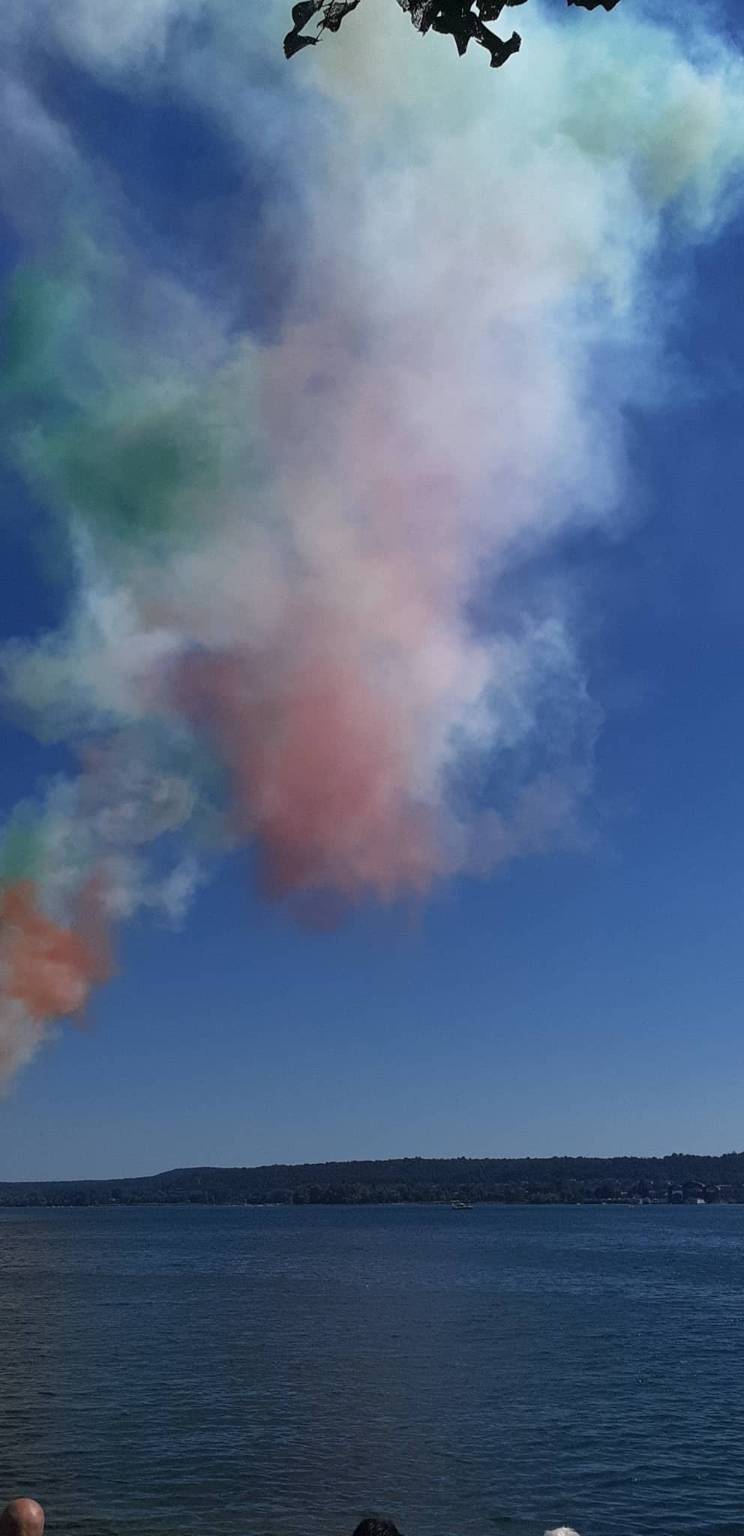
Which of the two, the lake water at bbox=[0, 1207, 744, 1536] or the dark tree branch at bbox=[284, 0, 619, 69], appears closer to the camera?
the dark tree branch at bbox=[284, 0, 619, 69]

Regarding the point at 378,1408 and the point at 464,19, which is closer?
the point at 464,19

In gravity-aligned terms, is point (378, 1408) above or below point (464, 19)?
below

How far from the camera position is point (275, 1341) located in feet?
219

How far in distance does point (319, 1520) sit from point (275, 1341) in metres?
38.9

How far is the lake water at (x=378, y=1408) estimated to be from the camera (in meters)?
32.2

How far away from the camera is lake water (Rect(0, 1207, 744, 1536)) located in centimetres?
3222

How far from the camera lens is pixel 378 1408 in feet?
151

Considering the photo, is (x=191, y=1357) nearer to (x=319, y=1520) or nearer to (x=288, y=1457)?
(x=288, y=1457)

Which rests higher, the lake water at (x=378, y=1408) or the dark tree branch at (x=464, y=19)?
the dark tree branch at (x=464, y=19)

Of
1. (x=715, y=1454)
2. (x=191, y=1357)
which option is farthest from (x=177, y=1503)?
(x=191, y=1357)

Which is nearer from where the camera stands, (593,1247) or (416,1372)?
(416,1372)

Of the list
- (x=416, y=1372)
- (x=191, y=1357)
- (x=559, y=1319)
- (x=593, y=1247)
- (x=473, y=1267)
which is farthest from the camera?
(x=593, y=1247)

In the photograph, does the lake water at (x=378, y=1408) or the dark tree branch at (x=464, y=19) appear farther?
the lake water at (x=378, y=1408)

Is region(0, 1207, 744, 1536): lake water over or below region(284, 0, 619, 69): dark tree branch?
below
